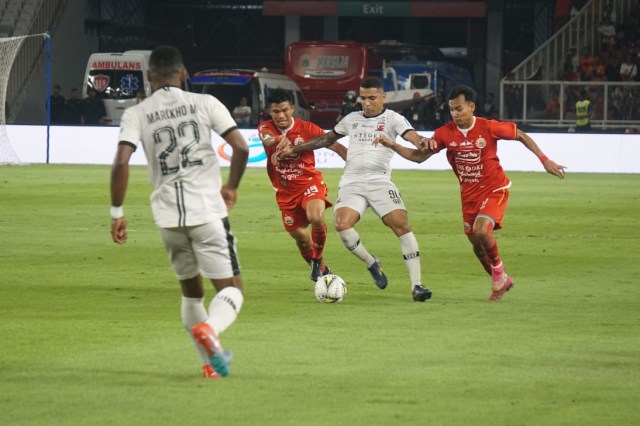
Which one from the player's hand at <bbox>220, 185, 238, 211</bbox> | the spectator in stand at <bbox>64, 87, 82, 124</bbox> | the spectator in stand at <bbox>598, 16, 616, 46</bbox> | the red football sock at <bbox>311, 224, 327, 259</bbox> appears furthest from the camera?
the spectator in stand at <bbox>598, 16, 616, 46</bbox>

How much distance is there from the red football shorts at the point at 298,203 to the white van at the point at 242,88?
29.6m

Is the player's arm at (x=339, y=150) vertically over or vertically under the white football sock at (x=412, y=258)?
over

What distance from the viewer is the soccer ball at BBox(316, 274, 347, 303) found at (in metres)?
11.3

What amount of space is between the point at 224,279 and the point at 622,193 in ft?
62.7

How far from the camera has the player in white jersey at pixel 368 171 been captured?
11977 millimetres

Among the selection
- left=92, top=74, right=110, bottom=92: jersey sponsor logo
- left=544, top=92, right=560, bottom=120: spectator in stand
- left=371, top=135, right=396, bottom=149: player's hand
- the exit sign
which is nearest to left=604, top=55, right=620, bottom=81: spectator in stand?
left=544, top=92, right=560, bottom=120: spectator in stand

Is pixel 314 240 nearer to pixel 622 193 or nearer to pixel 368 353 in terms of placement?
pixel 368 353

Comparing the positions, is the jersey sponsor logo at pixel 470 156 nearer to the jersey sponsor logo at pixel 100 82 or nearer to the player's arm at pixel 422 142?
the player's arm at pixel 422 142

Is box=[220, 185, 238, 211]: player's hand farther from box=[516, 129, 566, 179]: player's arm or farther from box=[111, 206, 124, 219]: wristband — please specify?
box=[516, 129, 566, 179]: player's arm

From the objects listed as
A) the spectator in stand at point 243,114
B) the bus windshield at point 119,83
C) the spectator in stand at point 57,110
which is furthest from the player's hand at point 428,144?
the bus windshield at point 119,83

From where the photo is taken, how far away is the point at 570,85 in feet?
119

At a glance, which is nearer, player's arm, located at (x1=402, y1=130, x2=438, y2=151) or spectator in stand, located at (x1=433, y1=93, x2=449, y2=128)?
player's arm, located at (x1=402, y1=130, x2=438, y2=151)

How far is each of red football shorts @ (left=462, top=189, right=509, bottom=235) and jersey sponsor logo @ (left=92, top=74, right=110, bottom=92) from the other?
32343 millimetres

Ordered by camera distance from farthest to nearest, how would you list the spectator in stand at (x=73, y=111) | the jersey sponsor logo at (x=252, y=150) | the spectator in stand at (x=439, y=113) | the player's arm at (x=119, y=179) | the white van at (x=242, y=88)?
the white van at (x=242, y=88) → the spectator in stand at (x=73, y=111) → the spectator in stand at (x=439, y=113) → the jersey sponsor logo at (x=252, y=150) → the player's arm at (x=119, y=179)
